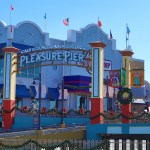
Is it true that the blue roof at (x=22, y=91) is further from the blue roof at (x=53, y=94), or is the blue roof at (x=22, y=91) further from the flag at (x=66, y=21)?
the flag at (x=66, y=21)

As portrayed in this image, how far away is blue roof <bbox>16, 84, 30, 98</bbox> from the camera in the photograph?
41781 mm

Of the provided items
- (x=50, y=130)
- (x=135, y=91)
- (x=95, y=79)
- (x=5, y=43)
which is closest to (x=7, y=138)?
(x=50, y=130)

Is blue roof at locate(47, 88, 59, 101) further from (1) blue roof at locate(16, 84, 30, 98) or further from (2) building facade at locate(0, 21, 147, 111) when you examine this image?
(1) blue roof at locate(16, 84, 30, 98)

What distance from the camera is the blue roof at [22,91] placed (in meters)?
41.8

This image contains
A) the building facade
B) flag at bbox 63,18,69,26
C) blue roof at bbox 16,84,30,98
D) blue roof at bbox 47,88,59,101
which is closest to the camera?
blue roof at bbox 16,84,30,98

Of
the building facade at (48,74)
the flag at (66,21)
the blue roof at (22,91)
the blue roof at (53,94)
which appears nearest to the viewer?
the blue roof at (22,91)

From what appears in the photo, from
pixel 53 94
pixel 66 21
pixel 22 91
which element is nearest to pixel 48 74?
pixel 53 94

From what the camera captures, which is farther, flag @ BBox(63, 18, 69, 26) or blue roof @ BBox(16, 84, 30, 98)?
flag @ BBox(63, 18, 69, 26)

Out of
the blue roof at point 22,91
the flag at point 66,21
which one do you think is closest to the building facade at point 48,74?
the blue roof at point 22,91

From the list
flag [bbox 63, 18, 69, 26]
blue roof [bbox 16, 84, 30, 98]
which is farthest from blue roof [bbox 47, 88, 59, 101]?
flag [bbox 63, 18, 69, 26]

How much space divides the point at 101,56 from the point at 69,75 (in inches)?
676

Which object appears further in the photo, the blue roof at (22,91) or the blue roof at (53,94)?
the blue roof at (53,94)

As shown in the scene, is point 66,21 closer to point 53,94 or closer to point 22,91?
point 53,94

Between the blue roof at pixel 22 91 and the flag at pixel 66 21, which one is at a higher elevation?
the flag at pixel 66 21
